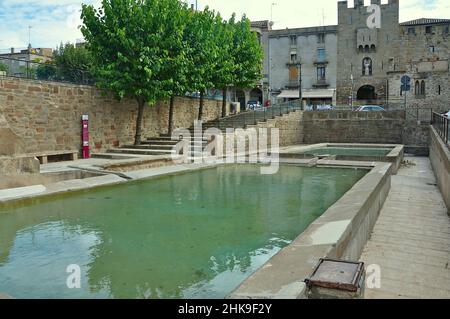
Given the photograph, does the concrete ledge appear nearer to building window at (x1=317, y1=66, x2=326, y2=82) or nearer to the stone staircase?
the stone staircase

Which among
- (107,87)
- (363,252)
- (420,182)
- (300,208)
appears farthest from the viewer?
(107,87)

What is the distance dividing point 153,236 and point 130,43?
12.8 m

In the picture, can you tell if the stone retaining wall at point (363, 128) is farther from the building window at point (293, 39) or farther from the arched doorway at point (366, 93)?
the building window at point (293, 39)

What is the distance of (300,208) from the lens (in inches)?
319

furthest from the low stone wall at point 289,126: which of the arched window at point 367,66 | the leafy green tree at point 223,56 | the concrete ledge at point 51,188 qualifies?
the arched window at point 367,66

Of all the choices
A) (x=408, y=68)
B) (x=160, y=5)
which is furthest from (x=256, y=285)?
(x=408, y=68)

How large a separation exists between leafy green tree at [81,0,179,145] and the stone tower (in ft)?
104

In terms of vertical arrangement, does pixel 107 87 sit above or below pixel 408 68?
below

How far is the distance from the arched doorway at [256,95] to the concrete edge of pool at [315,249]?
138ft

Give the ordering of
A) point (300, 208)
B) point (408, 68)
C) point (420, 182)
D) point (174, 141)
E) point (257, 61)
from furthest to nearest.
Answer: point (408, 68), point (257, 61), point (174, 141), point (420, 182), point (300, 208)

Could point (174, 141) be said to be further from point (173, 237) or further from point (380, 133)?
point (380, 133)

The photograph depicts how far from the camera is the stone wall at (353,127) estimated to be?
29125 mm

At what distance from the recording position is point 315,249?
441 centimetres
